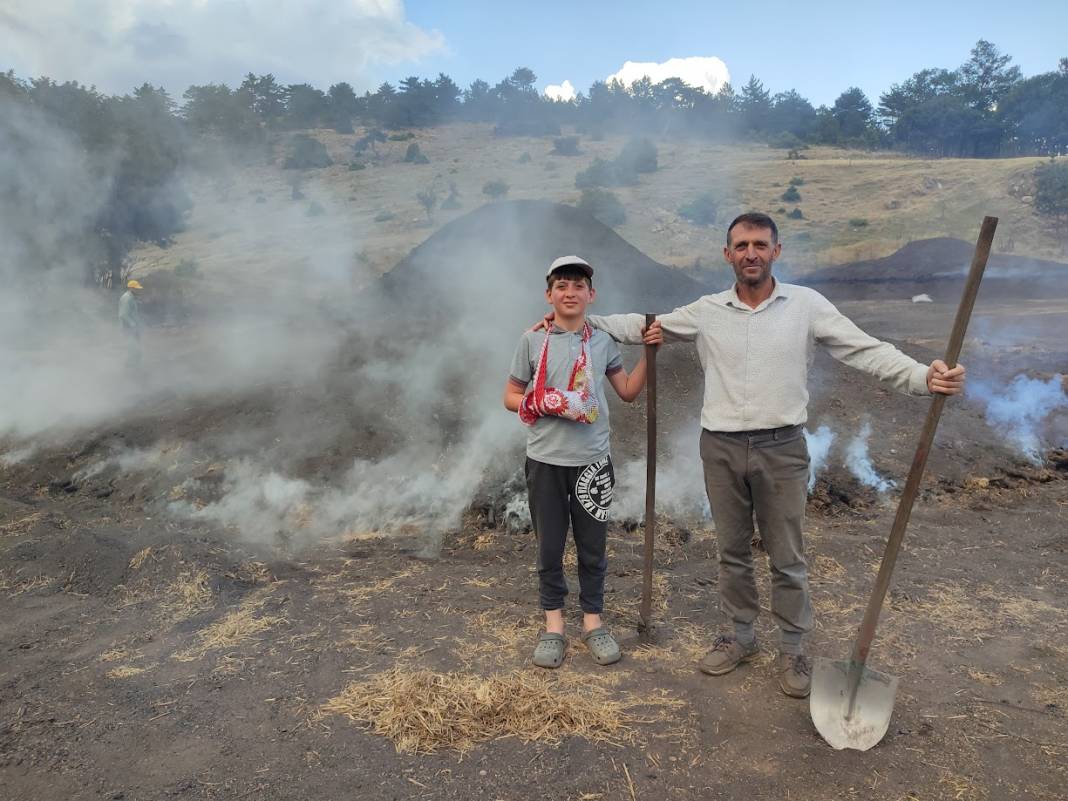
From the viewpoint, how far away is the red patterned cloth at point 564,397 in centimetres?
286

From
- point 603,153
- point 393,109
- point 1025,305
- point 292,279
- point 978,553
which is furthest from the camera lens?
point 393,109

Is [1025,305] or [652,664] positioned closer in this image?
[652,664]

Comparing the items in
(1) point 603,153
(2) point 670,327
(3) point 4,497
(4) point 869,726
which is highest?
(1) point 603,153

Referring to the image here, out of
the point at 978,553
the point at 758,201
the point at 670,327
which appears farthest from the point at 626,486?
the point at 758,201

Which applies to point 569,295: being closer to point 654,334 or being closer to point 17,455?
point 654,334

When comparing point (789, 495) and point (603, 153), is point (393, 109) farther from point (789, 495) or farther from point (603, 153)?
point (789, 495)

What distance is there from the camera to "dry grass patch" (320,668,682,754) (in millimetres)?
2602

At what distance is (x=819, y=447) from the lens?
6.52m

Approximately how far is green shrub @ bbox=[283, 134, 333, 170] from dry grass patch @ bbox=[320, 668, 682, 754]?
1283 inches

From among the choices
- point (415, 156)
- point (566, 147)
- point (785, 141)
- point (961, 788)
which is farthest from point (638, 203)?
point (961, 788)

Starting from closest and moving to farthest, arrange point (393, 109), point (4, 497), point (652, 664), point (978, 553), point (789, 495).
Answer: point (789, 495), point (652, 664), point (978, 553), point (4, 497), point (393, 109)

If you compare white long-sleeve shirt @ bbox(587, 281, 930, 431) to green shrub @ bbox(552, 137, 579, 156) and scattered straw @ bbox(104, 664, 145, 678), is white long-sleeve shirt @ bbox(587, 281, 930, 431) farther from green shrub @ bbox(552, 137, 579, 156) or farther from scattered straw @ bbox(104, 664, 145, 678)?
green shrub @ bbox(552, 137, 579, 156)

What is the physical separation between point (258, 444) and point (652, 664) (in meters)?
5.03

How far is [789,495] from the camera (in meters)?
2.73
